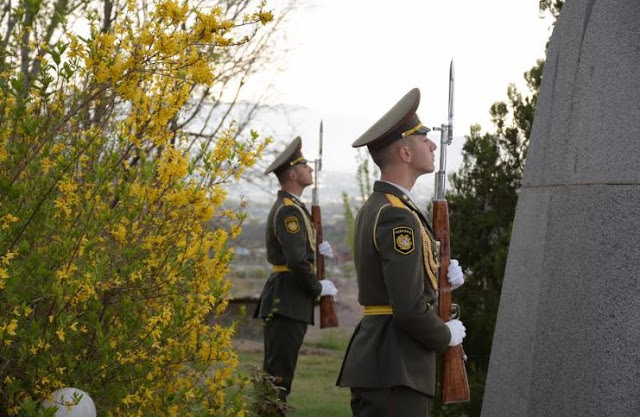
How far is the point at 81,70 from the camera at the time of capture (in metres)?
3.42

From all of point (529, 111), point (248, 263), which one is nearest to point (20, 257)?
point (529, 111)

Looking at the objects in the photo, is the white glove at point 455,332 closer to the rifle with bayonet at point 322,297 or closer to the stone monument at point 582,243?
the stone monument at point 582,243

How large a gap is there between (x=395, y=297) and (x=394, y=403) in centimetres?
44

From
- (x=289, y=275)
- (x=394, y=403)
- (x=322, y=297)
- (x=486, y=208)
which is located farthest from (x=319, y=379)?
(x=394, y=403)

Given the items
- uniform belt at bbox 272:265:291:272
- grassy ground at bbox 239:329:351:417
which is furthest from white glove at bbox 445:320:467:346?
uniform belt at bbox 272:265:291:272

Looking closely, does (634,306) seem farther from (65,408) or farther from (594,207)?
(65,408)

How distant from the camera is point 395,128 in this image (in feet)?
12.9

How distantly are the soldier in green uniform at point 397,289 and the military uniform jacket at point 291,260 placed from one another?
2707 mm

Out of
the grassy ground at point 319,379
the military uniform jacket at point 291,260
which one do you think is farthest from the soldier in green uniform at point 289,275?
the grassy ground at point 319,379

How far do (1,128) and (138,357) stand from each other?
947 mm

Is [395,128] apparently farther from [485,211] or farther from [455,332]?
[485,211]

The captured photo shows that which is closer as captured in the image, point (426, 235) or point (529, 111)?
point (426, 235)

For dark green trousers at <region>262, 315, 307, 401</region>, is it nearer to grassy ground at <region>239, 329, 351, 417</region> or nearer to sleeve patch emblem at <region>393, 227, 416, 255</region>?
grassy ground at <region>239, 329, 351, 417</region>

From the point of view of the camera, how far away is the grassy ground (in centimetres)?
787
